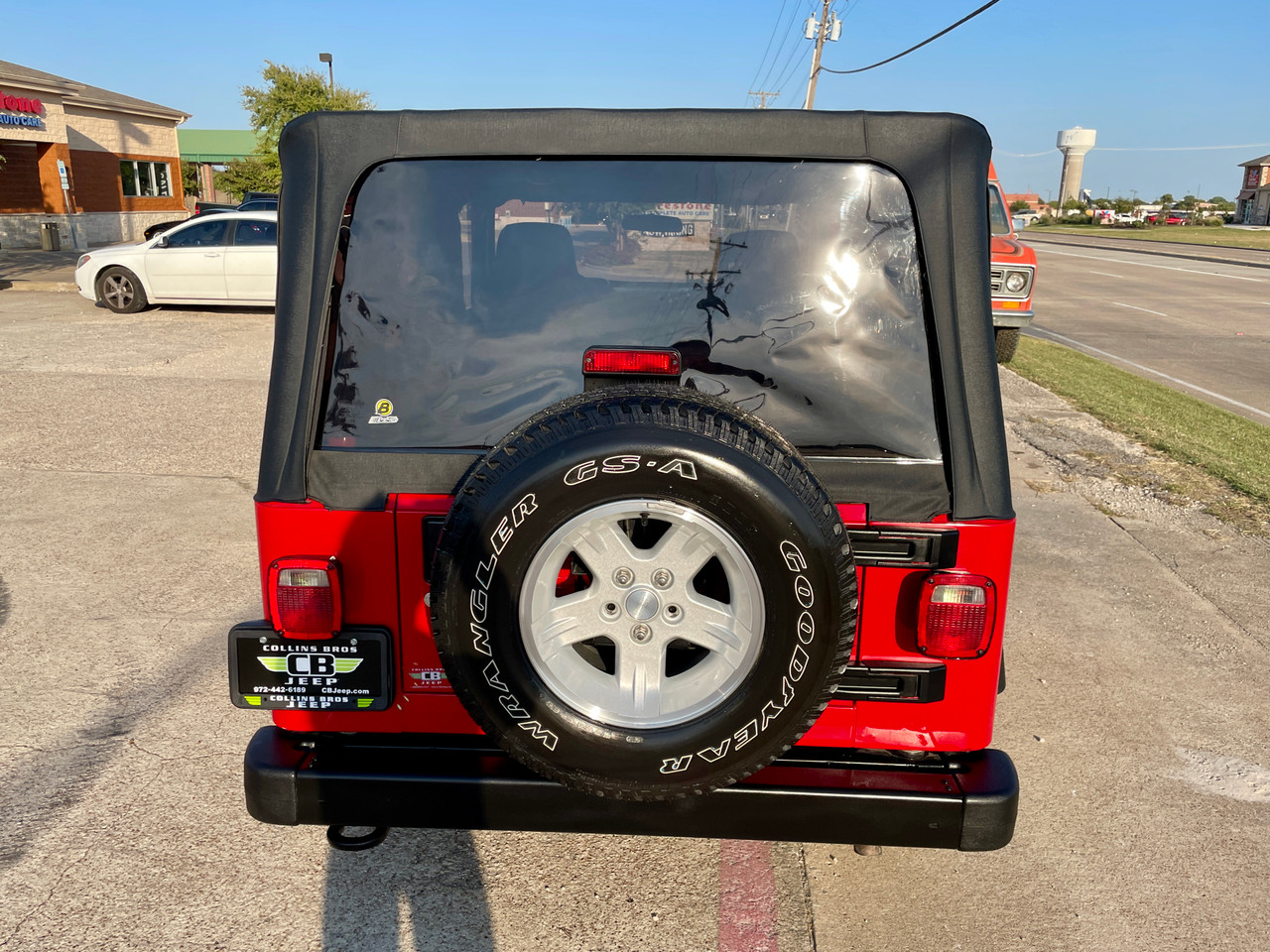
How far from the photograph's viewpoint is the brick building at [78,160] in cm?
2852

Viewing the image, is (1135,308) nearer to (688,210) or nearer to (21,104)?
(688,210)

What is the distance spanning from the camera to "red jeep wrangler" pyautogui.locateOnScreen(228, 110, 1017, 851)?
2449mm

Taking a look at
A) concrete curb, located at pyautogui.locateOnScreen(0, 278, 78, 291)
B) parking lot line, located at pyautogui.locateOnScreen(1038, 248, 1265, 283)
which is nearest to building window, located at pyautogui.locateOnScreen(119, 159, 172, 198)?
concrete curb, located at pyautogui.locateOnScreen(0, 278, 78, 291)

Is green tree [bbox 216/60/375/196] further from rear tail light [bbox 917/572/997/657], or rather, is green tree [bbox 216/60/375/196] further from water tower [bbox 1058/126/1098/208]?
water tower [bbox 1058/126/1098/208]

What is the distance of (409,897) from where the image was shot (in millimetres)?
2875

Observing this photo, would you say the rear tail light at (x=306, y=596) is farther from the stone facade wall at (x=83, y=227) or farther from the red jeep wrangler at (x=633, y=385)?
the stone facade wall at (x=83, y=227)

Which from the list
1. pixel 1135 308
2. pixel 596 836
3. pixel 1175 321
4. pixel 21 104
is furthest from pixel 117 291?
pixel 1135 308

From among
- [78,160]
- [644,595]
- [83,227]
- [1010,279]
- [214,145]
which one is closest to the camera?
[644,595]

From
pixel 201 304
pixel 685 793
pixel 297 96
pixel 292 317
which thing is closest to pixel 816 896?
pixel 685 793

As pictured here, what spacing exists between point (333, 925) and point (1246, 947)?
101 inches

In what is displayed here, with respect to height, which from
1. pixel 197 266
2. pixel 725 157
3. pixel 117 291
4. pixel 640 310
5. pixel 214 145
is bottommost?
pixel 117 291

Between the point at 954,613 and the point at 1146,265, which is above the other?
the point at 954,613

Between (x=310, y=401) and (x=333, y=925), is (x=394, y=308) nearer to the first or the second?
(x=310, y=401)

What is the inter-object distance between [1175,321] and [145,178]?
110ft
